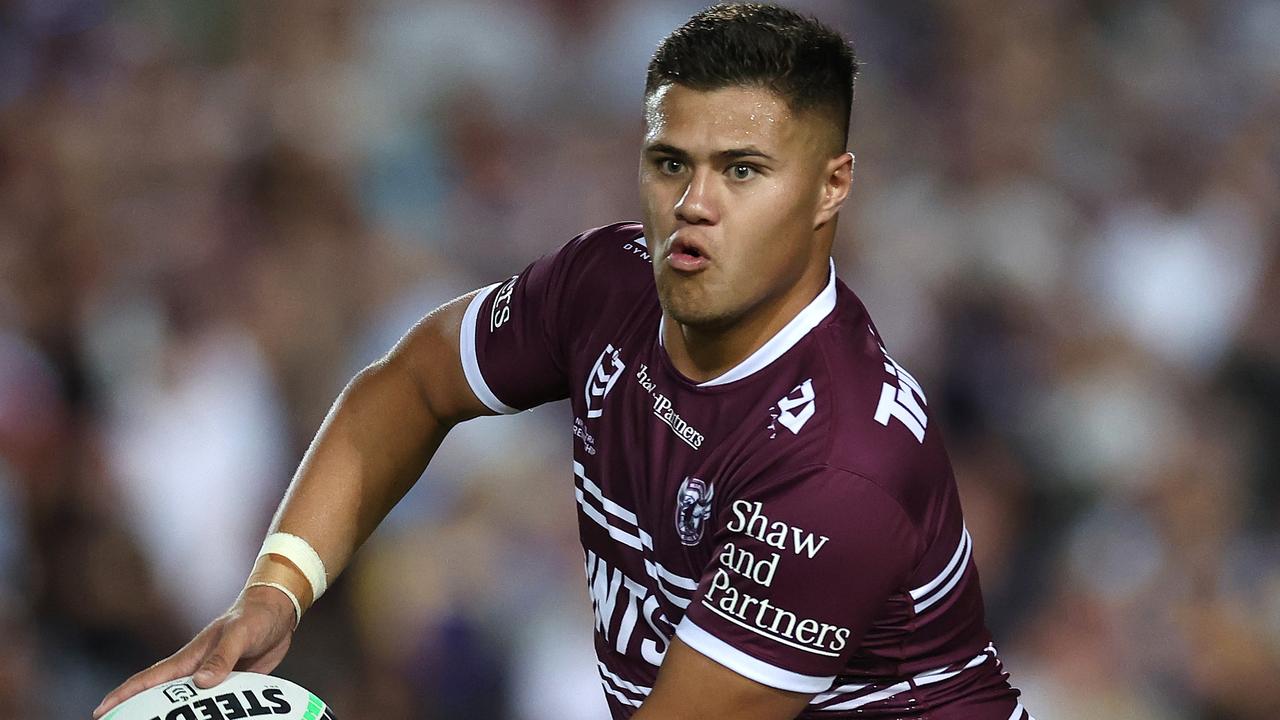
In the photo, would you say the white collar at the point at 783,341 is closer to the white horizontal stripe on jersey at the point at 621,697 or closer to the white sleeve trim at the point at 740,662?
the white sleeve trim at the point at 740,662

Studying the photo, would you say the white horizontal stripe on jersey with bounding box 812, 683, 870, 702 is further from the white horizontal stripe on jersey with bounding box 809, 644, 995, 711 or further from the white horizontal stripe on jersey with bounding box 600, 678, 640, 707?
the white horizontal stripe on jersey with bounding box 600, 678, 640, 707

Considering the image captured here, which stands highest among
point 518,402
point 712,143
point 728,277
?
point 712,143

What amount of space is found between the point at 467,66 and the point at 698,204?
4460 millimetres

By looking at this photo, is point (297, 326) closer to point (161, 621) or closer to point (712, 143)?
point (161, 621)

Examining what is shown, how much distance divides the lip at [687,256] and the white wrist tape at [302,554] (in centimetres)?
101

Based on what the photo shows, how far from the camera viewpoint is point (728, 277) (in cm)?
256

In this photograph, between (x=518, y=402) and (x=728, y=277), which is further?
(x=518, y=402)

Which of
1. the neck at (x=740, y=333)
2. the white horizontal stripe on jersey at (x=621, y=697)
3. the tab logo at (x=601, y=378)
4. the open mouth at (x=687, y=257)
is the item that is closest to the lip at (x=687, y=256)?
the open mouth at (x=687, y=257)

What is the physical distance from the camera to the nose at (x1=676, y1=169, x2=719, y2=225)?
8.29ft

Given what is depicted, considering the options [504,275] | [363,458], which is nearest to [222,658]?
[363,458]

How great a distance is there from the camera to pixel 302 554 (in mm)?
3029

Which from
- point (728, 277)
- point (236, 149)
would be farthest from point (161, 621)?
point (728, 277)

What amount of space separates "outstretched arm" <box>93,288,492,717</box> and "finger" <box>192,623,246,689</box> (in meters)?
0.06

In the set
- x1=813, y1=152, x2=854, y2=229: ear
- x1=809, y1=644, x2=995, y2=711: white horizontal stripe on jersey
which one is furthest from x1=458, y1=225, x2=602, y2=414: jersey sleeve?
x1=809, y1=644, x2=995, y2=711: white horizontal stripe on jersey
